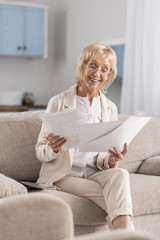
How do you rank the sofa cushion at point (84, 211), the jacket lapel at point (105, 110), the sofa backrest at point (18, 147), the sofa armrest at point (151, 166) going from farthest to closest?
the sofa armrest at point (151, 166) < the sofa backrest at point (18, 147) < the jacket lapel at point (105, 110) < the sofa cushion at point (84, 211)

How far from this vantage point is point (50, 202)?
2.28 ft

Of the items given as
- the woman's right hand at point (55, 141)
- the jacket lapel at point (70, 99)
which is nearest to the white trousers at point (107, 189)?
the woman's right hand at point (55, 141)

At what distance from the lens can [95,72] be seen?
235 cm

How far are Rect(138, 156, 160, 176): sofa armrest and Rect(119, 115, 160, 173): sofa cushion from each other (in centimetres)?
4

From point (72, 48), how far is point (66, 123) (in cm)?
405

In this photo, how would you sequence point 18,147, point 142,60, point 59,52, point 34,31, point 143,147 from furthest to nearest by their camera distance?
point 59,52 → point 34,31 → point 142,60 → point 143,147 → point 18,147

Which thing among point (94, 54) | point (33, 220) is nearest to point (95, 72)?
point (94, 54)

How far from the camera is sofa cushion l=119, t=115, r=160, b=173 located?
2.89 metres

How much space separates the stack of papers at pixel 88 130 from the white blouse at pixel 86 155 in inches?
9.8

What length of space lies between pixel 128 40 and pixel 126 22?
0.35 metres

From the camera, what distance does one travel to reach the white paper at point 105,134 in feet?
6.64

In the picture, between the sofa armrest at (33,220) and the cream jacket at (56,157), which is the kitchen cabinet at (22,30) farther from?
the sofa armrest at (33,220)

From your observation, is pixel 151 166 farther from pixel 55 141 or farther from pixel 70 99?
pixel 55 141

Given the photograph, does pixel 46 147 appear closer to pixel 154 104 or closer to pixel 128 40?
pixel 154 104
